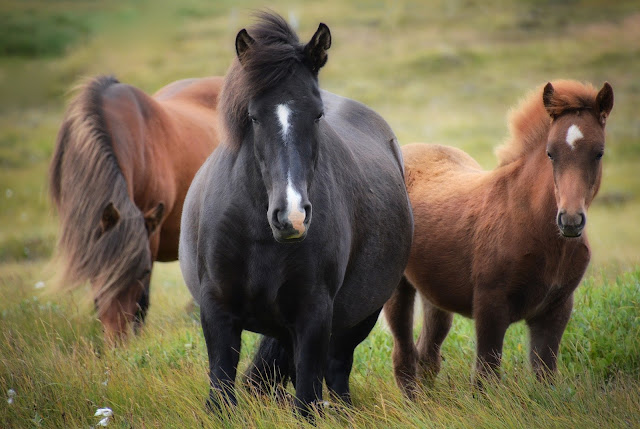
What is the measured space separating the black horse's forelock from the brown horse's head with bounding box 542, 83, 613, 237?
5.40 feet

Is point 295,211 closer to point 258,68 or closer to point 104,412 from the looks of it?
point 258,68

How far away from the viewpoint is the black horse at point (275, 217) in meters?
3.01

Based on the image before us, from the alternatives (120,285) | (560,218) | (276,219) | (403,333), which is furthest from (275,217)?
(120,285)

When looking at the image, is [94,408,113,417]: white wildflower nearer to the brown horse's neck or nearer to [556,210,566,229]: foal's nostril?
[556,210,566,229]: foal's nostril

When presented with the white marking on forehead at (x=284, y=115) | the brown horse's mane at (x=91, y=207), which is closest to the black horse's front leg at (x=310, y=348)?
the white marking on forehead at (x=284, y=115)

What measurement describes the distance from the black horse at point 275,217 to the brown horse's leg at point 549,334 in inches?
54.4

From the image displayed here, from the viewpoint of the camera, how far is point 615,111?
95.5 feet

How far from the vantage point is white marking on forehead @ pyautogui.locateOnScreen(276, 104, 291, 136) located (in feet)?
9.81

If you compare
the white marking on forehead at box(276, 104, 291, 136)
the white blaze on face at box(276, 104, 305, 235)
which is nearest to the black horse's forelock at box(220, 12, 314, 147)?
the white marking on forehead at box(276, 104, 291, 136)

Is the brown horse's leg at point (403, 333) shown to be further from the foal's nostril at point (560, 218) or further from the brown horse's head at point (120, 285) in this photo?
the brown horse's head at point (120, 285)

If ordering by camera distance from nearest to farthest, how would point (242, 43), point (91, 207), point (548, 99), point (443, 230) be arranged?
1. point (242, 43)
2. point (548, 99)
3. point (443, 230)
4. point (91, 207)

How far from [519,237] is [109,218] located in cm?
295

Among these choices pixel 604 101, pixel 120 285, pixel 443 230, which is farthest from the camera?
pixel 120 285

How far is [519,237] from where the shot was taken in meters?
4.23
